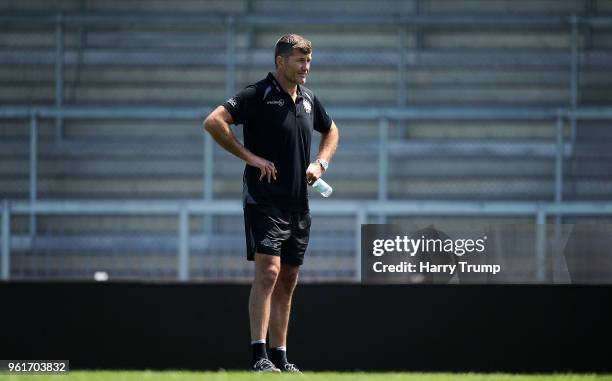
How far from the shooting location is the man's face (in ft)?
14.1

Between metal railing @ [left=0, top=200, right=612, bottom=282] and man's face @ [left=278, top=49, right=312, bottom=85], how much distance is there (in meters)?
3.29

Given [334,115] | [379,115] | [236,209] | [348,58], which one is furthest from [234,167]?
[236,209]

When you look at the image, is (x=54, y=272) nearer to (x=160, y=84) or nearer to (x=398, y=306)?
(x=160, y=84)

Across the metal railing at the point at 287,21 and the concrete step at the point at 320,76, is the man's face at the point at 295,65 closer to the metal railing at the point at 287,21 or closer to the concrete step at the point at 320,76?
the metal railing at the point at 287,21

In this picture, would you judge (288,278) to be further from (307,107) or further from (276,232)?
(307,107)

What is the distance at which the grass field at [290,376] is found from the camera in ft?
13.6

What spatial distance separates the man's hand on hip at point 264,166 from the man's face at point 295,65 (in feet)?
1.05

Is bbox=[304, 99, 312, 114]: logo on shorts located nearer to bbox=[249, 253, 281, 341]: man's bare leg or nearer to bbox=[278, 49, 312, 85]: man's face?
bbox=[278, 49, 312, 85]: man's face

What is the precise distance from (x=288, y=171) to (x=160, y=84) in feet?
18.6

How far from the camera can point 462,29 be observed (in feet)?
32.7

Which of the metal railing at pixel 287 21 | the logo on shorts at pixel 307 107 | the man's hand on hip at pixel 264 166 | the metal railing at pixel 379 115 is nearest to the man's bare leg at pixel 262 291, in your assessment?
the man's hand on hip at pixel 264 166

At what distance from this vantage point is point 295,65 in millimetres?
4297

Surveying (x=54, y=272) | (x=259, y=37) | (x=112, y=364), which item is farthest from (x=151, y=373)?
(x=259, y=37)

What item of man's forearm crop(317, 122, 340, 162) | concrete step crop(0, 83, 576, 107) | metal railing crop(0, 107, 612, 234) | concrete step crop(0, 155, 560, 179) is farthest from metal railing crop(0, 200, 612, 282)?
man's forearm crop(317, 122, 340, 162)
